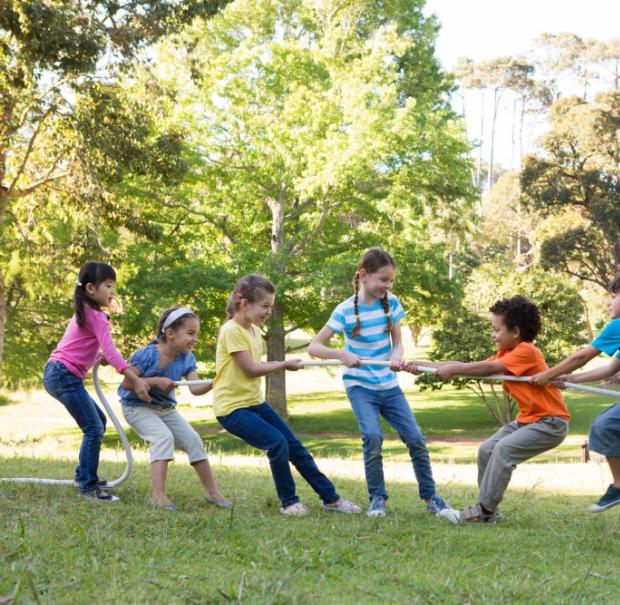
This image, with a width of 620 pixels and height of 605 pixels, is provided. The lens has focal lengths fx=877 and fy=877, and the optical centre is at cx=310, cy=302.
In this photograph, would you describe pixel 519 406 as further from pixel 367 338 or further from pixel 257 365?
pixel 257 365

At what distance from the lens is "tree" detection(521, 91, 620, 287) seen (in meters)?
35.4

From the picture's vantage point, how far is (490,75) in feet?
240

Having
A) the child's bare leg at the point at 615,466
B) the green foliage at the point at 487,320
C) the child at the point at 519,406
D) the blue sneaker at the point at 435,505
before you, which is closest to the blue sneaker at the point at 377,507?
the blue sneaker at the point at 435,505

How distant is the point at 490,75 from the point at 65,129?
60.3 m

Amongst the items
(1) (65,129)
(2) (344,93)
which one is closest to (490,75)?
(2) (344,93)

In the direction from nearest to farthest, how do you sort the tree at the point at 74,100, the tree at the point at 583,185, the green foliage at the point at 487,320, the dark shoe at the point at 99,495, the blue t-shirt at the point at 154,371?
the dark shoe at the point at 99,495, the blue t-shirt at the point at 154,371, the tree at the point at 74,100, the green foliage at the point at 487,320, the tree at the point at 583,185

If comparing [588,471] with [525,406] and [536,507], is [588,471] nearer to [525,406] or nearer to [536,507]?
[536,507]

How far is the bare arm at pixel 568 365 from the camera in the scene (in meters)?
5.59

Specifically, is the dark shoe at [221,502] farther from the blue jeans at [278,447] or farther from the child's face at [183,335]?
the child's face at [183,335]

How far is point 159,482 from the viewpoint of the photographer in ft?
20.5

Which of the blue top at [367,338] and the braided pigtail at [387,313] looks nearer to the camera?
the blue top at [367,338]

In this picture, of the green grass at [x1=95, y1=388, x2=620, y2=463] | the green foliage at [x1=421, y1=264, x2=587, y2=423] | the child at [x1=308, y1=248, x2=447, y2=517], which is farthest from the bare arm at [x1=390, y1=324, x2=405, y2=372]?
the green foliage at [x1=421, y1=264, x2=587, y2=423]

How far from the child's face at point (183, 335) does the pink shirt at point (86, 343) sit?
1.24 ft

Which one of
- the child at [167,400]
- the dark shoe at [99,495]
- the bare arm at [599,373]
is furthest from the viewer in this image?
the child at [167,400]
